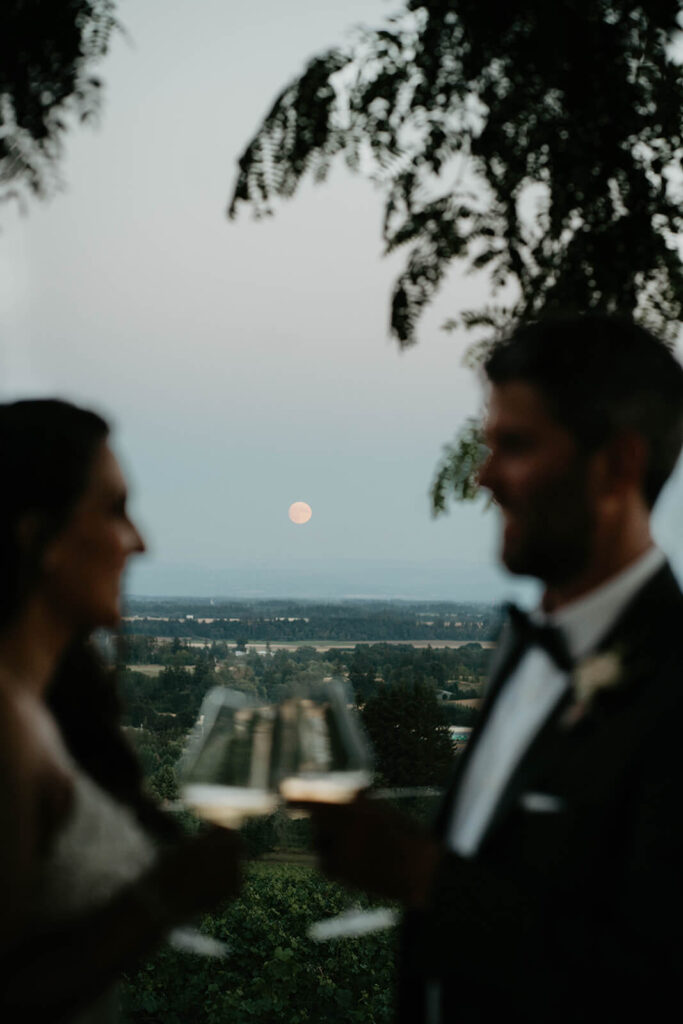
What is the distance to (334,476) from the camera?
2.43 metres

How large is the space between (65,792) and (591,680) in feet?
1.98

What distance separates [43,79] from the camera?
1.84 metres

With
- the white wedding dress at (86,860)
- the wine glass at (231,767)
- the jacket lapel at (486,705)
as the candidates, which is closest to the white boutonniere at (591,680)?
the jacket lapel at (486,705)

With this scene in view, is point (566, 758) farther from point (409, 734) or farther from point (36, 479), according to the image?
point (409, 734)

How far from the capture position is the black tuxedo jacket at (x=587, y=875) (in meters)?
0.80

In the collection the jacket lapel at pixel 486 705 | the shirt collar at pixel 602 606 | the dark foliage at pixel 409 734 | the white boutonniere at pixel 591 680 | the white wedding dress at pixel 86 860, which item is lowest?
the dark foliage at pixel 409 734

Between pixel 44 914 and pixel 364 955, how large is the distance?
1.99 m

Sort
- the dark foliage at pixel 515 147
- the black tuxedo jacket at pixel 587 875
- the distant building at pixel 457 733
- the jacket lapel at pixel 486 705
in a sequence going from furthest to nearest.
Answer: the distant building at pixel 457 733
the dark foliage at pixel 515 147
the jacket lapel at pixel 486 705
the black tuxedo jacket at pixel 587 875

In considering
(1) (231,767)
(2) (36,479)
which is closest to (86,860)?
(1) (231,767)

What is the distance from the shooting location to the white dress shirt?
39.6 inches

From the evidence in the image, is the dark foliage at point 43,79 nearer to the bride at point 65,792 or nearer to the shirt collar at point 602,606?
the bride at point 65,792

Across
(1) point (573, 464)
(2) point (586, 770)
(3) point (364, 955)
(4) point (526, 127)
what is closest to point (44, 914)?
(2) point (586, 770)

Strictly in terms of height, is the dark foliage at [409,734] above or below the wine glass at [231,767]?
below

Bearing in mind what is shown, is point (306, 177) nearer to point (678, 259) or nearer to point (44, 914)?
point (678, 259)
